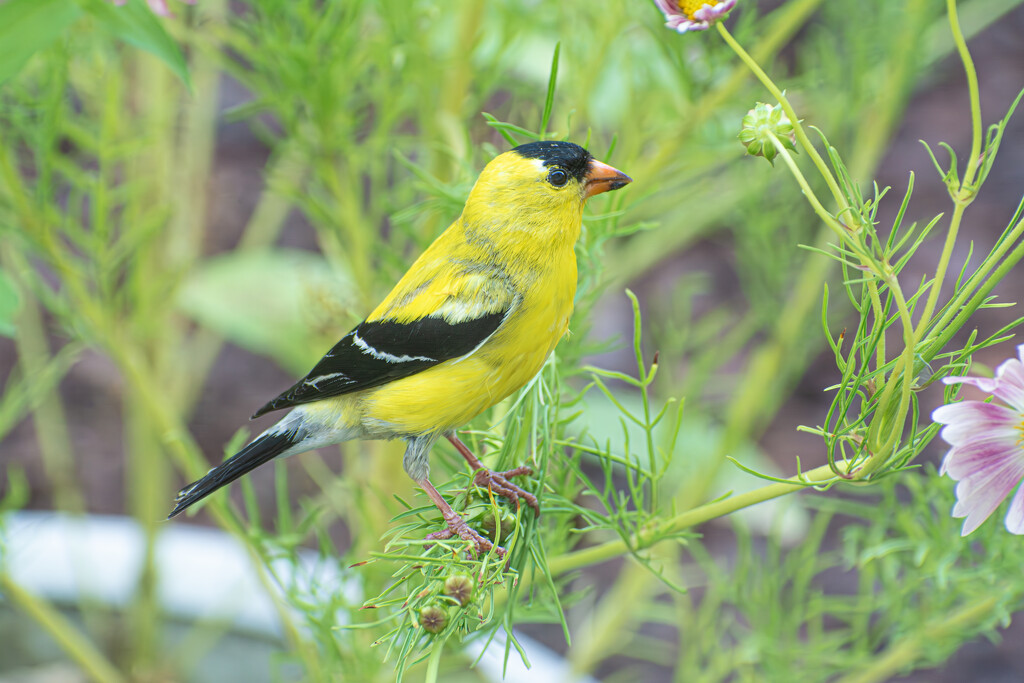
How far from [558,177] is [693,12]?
0.17 meters

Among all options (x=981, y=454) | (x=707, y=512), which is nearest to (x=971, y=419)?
(x=981, y=454)

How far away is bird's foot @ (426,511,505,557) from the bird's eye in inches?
8.6

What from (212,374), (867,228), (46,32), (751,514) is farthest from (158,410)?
(212,374)

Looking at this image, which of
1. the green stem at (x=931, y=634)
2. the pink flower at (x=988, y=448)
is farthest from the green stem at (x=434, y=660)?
the green stem at (x=931, y=634)

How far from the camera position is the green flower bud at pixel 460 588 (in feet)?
1.34

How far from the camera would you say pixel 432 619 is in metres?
0.40

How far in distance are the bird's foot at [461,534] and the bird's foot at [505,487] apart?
26mm

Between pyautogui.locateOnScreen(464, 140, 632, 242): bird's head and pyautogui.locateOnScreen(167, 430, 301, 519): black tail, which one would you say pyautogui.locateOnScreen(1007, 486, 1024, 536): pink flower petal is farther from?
pyautogui.locateOnScreen(167, 430, 301, 519): black tail

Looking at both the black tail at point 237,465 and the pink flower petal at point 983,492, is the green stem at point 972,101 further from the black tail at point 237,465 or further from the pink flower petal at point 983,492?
the black tail at point 237,465

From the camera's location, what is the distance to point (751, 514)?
45.6 inches

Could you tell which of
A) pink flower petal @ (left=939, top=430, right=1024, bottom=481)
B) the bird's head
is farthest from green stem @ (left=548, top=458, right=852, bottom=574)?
the bird's head

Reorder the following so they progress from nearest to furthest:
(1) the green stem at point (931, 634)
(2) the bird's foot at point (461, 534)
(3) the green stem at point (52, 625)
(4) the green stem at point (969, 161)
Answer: (4) the green stem at point (969, 161) → (2) the bird's foot at point (461, 534) → (1) the green stem at point (931, 634) → (3) the green stem at point (52, 625)

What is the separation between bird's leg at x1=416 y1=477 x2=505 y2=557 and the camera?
451 mm

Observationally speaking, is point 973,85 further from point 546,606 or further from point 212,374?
point 212,374
